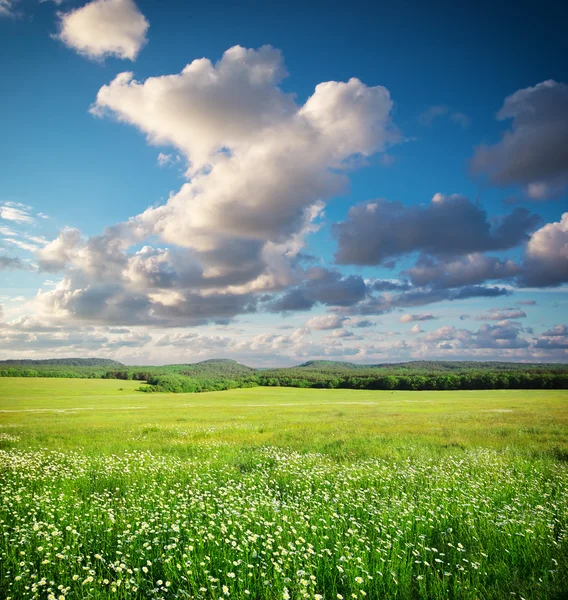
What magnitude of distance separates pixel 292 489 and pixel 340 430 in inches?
529

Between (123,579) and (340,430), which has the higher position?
(123,579)

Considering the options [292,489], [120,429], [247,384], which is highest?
[292,489]

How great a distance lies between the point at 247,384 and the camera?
442 ft

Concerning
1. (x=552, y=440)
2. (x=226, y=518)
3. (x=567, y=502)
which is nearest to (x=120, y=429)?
(x=226, y=518)

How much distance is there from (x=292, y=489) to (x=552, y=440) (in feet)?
51.4

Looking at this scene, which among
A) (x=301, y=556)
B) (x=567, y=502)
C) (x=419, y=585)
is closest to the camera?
(x=419, y=585)

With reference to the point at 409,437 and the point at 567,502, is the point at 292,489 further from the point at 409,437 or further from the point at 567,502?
the point at 409,437

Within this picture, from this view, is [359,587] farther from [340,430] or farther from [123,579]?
[340,430]

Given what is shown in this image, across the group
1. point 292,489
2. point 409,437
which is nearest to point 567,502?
point 292,489

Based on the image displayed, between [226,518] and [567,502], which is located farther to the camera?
[567,502]

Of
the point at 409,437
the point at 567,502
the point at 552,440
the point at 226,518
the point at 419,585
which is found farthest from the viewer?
the point at 409,437

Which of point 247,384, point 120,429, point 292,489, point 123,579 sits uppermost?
point 123,579

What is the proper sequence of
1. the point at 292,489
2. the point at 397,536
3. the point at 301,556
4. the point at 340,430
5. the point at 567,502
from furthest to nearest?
the point at 340,430 → the point at 292,489 → the point at 567,502 → the point at 397,536 → the point at 301,556

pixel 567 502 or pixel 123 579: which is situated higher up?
pixel 123 579
